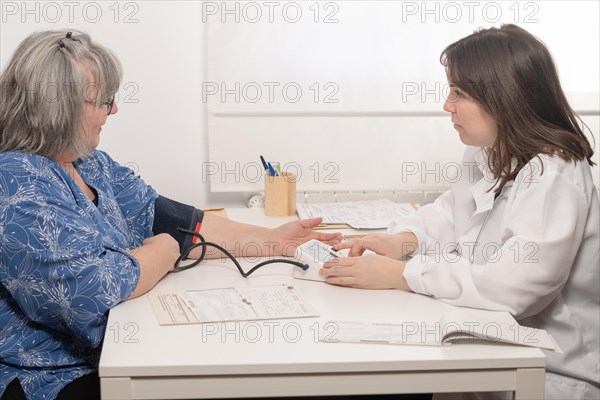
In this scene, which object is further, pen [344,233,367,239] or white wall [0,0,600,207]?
white wall [0,0,600,207]

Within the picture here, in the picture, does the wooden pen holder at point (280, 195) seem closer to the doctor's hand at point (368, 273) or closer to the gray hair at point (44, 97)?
the doctor's hand at point (368, 273)

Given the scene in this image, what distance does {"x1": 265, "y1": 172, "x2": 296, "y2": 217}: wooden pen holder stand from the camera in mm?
2256

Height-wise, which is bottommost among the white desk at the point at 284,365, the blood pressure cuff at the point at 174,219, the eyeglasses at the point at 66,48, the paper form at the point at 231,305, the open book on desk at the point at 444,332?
the white desk at the point at 284,365

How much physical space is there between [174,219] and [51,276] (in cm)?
57

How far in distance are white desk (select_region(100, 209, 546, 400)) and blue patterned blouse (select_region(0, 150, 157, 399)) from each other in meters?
0.10

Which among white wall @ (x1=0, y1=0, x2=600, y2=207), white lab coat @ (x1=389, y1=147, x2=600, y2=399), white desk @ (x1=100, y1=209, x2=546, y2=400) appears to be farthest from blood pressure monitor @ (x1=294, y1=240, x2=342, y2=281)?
white wall @ (x1=0, y1=0, x2=600, y2=207)

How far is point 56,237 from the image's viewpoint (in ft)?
4.50

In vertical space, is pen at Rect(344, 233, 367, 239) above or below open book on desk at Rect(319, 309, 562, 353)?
above

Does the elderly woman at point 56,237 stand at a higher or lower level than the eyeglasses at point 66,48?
lower

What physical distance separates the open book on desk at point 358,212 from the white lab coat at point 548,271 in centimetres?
52

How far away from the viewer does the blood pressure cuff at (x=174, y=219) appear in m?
1.90

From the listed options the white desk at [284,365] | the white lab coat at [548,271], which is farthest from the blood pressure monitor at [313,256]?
the white desk at [284,365]

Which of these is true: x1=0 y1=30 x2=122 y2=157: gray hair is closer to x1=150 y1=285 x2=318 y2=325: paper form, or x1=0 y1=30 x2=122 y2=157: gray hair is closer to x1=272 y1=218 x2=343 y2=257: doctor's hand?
x1=150 y1=285 x2=318 y2=325: paper form

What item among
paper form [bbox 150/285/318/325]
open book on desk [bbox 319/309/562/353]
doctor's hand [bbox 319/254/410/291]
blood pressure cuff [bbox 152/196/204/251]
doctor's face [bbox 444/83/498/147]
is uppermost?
doctor's face [bbox 444/83/498/147]
